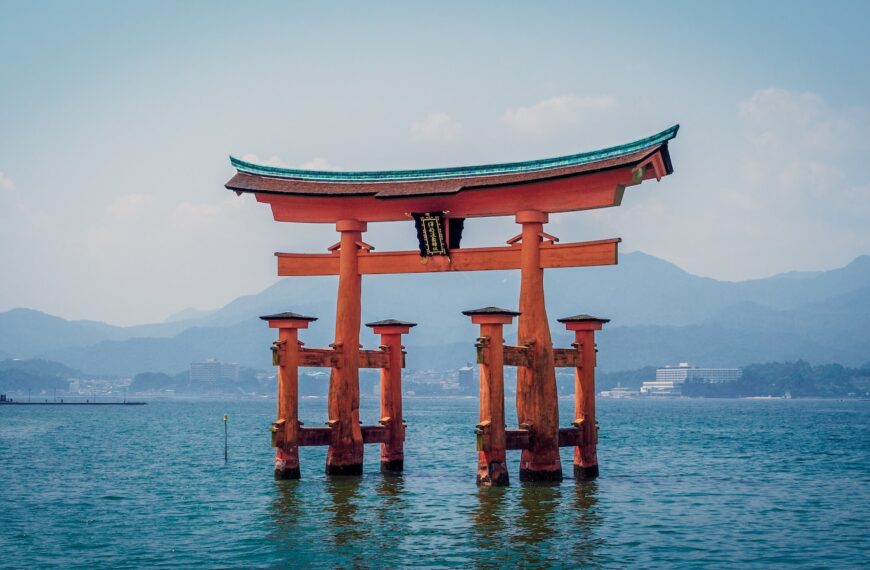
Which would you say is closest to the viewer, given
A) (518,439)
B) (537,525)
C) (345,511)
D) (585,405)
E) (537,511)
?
(537,525)

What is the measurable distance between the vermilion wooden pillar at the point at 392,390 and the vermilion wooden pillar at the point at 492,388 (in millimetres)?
5309

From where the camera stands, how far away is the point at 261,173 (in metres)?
29.7

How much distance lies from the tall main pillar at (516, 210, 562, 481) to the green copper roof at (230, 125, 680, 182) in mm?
2223

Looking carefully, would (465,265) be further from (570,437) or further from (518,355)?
(570,437)

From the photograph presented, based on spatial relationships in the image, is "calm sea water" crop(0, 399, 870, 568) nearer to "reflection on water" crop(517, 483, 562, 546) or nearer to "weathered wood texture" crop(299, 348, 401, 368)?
"reflection on water" crop(517, 483, 562, 546)

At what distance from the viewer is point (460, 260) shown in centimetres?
2745

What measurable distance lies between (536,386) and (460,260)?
4110mm

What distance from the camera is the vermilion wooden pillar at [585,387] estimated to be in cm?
2728

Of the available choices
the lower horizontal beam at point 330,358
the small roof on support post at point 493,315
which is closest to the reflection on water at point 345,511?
the lower horizontal beam at point 330,358

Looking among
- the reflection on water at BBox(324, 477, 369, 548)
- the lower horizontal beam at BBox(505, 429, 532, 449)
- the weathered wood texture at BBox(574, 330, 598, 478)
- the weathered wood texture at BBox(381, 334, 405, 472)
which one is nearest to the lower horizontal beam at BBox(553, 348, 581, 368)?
the weathered wood texture at BBox(574, 330, 598, 478)

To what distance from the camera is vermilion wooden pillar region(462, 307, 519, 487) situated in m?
24.0

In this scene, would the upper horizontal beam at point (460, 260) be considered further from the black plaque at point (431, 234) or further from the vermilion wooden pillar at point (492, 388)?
the vermilion wooden pillar at point (492, 388)

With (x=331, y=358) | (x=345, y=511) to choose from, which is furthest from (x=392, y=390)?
(x=345, y=511)

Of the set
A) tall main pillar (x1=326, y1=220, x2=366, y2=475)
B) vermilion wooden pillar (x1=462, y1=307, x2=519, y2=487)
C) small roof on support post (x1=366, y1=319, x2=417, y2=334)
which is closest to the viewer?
vermilion wooden pillar (x1=462, y1=307, x2=519, y2=487)
